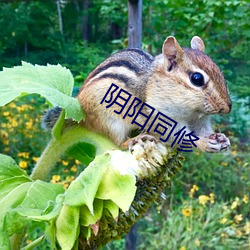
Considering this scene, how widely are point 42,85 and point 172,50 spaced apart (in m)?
0.25

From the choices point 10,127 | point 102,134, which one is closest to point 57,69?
point 102,134

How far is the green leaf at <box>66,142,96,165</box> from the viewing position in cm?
60

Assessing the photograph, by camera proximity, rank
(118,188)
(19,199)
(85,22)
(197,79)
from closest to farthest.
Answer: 1. (118,188)
2. (19,199)
3. (197,79)
4. (85,22)

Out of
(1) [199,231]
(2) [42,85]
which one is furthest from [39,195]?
(1) [199,231]

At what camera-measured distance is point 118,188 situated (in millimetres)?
445

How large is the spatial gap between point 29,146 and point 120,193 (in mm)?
2276

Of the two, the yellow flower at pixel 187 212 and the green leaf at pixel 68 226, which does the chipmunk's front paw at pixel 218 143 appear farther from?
the yellow flower at pixel 187 212

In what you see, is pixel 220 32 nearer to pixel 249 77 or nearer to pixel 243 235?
pixel 249 77

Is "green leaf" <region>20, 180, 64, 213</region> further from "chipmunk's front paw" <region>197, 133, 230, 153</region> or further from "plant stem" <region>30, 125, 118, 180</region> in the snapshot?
"chipmunk's front paw" <region>197, 133, 230, 153</region>

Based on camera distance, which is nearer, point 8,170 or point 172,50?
point 8,170

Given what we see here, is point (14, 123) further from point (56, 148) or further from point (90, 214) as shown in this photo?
point (90, 214)

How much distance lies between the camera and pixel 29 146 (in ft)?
8.70

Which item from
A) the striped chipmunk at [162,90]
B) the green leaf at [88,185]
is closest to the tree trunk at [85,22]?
the striped chipmunk at [162,90]

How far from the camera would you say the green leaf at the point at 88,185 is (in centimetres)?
44
